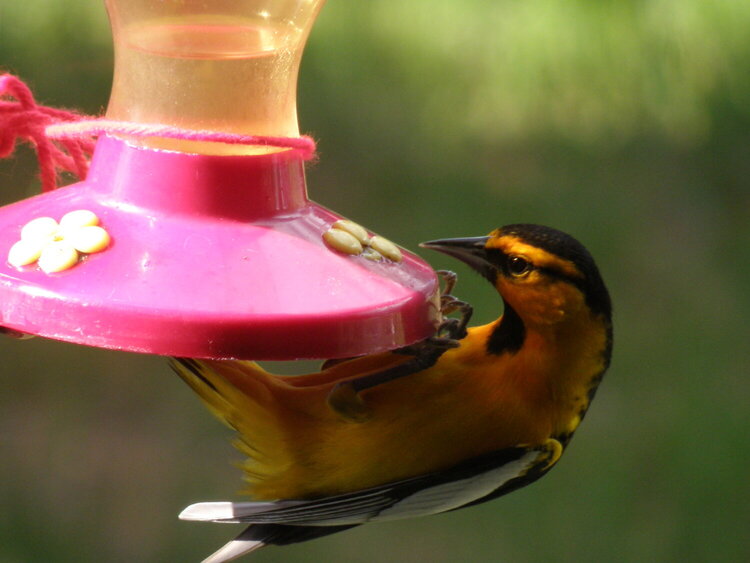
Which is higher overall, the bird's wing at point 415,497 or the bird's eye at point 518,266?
the bird's eye at point 518,266

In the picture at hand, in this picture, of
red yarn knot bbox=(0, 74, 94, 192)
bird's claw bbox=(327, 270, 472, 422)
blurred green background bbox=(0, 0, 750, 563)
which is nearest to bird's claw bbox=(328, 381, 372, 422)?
bird's claw bbox=(327, 270, 472, 422)

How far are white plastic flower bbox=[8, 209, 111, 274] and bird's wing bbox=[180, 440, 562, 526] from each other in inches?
27.7

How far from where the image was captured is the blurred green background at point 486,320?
4.70m

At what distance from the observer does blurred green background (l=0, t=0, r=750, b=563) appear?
4.70 metres

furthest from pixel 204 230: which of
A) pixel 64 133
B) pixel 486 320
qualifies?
pixel 486 320

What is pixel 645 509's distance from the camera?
4.85 m

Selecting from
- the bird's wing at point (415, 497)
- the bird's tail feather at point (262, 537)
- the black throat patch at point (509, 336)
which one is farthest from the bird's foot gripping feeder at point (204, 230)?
the bird's tail feather at point (262, 537)

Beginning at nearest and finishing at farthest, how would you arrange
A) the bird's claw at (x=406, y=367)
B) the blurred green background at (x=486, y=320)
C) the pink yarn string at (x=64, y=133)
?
the pink yarn string at (x=64, y=133) < the bird's claw at (x=406, y=367) < the blurred green background at (x=486, y=320)

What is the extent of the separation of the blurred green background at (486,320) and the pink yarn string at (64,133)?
2.55 meters

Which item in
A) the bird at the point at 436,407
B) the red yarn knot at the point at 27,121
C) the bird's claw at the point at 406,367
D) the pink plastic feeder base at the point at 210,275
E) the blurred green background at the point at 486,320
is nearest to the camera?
the pink plastic feeder base at the point at 210,275

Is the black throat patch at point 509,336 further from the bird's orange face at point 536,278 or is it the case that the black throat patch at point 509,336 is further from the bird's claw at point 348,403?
the bird's claw at point 348,403

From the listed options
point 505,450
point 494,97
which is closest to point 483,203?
point 494,97

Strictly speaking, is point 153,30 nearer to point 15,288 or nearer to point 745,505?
point 15,288

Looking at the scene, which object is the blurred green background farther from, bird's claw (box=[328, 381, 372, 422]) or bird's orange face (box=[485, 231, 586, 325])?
bird's claw (box=[328, 381, 372, 422])
